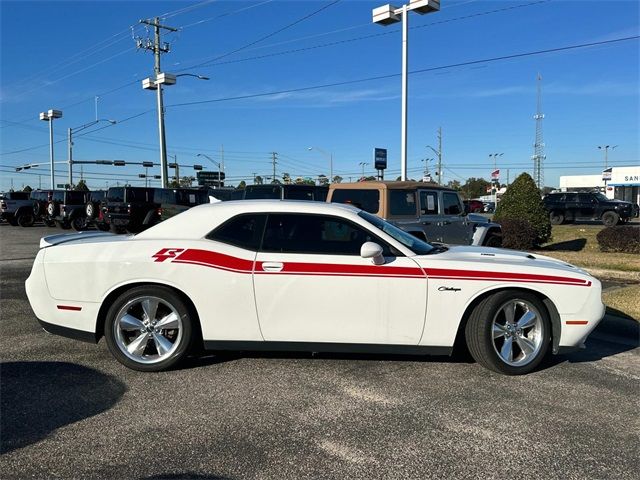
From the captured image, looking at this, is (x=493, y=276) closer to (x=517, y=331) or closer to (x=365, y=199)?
(x=517, y=331)

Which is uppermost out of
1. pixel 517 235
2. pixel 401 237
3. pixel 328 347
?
pixel 401 237

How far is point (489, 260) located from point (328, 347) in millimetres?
1651

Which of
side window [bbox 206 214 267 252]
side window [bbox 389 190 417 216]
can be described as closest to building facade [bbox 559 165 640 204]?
side window [bbox 389 190 417 216]

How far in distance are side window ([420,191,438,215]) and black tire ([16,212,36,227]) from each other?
2540cm

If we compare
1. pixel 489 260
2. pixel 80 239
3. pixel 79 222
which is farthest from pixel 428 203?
pixel 79 222

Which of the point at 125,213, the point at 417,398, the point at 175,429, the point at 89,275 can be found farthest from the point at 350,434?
the point at 125,213

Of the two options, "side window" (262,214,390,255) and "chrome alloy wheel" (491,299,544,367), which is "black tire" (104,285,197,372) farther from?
"chrome alloy wheel" (491,299,544,367)

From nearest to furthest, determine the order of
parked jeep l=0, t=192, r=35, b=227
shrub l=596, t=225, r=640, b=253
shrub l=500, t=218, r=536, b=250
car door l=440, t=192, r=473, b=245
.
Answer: car door l=440, t=192, r=473, b=245 < shrub l=596, t=225, r=640, b=253 < shrub l=500, t=218, r=536, b=250 < parked jeep l=0, t=192, r=35, b=227

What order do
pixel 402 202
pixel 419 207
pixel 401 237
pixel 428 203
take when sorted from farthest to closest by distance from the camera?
pixel 428 203, pixel 419 207, pixel 402 202, pixel 401 237

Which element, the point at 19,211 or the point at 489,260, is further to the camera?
the point at 19,211

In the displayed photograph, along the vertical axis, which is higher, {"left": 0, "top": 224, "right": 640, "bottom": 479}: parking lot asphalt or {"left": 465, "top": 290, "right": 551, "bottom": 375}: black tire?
{"left": 465, "top": 290, "right": 551, "bottom": 375}: black tire

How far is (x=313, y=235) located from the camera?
4.74 metres

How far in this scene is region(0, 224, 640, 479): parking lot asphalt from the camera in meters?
3.13

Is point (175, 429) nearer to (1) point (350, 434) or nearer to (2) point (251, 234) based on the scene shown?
(1) point (350, 434)
